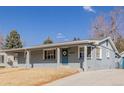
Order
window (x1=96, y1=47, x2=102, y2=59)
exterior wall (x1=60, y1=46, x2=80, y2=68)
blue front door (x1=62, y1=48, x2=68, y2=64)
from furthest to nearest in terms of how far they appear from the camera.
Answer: blue front door (x1=62, y1=48, x2=68, y2=64) → window (x1=96, y1=47, x2=102, y2=59) → exterior wall (x1=60, y1=46, x2=80, y2=68)

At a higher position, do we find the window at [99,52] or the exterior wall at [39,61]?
the window at [99,52]

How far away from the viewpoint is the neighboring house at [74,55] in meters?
25.3

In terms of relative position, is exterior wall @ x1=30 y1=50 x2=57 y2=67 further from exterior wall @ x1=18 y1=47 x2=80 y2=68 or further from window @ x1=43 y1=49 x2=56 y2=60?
window @ x1=43 y1=49 x2=56 y2=60

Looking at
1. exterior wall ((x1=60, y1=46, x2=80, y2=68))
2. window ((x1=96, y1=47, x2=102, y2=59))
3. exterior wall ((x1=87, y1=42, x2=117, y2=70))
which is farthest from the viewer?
window ((x1=96, y1=47, x2=102, y2=59))

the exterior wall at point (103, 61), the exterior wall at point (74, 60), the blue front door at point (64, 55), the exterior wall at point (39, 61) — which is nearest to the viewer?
the exterior wall at point (103, 61)

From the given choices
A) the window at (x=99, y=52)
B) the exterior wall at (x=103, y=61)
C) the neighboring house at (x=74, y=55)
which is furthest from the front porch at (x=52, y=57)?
the window at (x=99, y=52)

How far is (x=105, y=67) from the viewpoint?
27.8 m

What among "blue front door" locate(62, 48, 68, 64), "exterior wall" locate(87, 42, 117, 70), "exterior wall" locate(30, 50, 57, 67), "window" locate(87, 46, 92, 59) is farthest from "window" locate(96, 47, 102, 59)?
"exterior wall" locate(30, 50, 57, 67)

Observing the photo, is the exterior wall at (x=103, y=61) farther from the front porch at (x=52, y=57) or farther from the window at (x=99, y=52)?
the front porch at (x=52, y=57)

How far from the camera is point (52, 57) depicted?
1149 inches

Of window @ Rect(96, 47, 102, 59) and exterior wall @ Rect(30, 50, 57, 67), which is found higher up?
window @ Rect(96, 47, 102, 59)

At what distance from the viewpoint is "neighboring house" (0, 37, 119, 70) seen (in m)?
25.3
